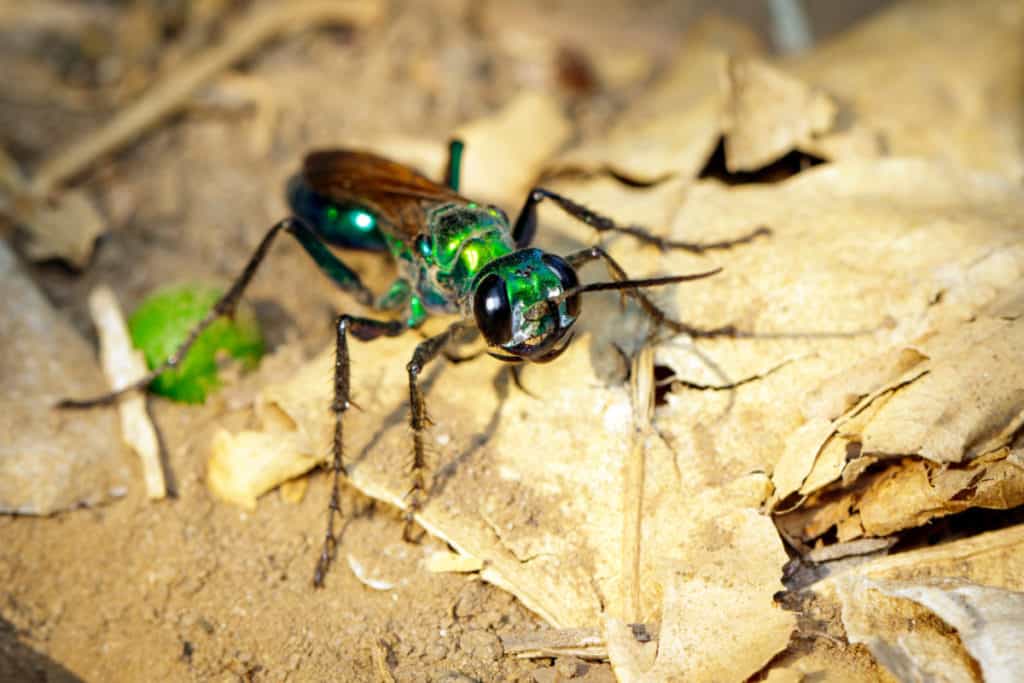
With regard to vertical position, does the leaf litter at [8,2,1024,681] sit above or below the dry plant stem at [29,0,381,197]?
below

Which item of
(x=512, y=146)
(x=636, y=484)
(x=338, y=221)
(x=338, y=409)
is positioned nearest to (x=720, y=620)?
(x=636, y=484)

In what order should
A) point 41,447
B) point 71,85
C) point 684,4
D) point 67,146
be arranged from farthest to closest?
point 684,4 → point 71,85 → point 67,146 → point 41,447

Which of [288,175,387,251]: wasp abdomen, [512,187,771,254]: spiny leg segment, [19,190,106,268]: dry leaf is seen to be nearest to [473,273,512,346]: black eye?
[512,187,771,254]: spiny leg segment

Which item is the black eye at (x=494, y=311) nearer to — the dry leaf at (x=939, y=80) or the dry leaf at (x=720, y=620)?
the dry leaf at (x=720, y=620)

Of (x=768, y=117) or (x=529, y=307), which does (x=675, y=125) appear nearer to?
(x=768, y=117)

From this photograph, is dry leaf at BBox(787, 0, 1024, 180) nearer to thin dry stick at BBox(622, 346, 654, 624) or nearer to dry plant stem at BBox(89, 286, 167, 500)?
thin dry stick at BBox(622, 346, 654, 624)

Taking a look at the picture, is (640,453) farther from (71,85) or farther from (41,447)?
(71,85)

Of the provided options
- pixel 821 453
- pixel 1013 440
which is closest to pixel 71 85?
pixel 821 453
